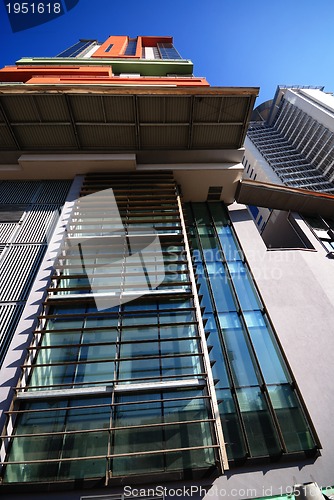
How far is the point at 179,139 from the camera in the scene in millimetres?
16062

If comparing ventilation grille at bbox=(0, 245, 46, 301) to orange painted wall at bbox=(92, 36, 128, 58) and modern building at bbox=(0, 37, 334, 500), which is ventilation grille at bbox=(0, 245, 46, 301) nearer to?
modern building at bbox=(0, 37, 334, 500)

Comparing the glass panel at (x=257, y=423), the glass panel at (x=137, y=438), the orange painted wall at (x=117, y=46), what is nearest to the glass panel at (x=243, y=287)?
the glass panel at (x=257, y=423)

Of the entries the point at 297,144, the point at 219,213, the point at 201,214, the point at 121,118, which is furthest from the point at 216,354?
the point at 297,144

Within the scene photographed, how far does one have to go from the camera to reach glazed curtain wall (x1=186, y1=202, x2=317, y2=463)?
26.2 feet

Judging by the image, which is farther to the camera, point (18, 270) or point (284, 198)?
point (284, 198)

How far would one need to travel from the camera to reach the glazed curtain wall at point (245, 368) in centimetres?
798

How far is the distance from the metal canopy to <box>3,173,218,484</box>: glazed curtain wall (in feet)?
25.4

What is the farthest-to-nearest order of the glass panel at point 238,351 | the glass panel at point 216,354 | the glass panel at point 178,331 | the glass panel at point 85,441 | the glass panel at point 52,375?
1. the glass panel at point 238,351
2. the glass panel at point 216,354
3. the glass panel at point 178,331
4. the glass panel at point 52,375
5. the glass panel at point 85,441

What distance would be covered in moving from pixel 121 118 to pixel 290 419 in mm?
17072

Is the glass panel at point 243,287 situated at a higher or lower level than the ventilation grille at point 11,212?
lower

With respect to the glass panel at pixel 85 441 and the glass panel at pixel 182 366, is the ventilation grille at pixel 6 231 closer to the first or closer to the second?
the glass panel at pixel 85 441

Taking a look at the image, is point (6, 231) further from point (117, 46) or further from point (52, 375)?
point (117, 46)

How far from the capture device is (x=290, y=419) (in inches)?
333

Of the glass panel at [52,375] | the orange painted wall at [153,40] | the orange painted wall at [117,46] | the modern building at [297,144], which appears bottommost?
the glass panel at [52,375]
